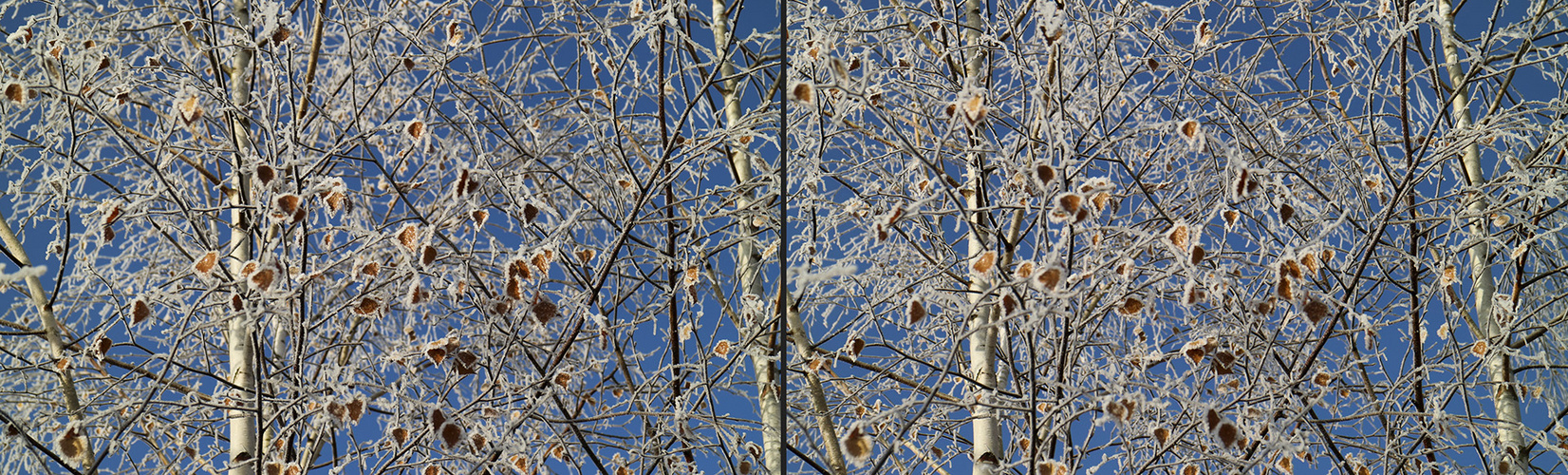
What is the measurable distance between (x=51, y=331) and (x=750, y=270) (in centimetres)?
97

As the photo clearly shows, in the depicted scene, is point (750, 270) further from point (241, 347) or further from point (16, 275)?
point (16, 275)

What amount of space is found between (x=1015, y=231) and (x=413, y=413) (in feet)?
2.85

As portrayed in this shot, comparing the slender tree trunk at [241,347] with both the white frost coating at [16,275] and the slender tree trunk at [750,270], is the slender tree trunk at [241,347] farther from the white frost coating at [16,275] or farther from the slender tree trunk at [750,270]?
the slender tree trunk at [750,270]

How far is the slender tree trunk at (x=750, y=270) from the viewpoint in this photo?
175cm

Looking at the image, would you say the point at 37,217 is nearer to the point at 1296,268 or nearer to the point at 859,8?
the point at 859,8

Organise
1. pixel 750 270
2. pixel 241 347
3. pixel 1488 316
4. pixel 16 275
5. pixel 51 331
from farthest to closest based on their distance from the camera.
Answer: pixel 1488 316 → pixel 750 270 → pixel 241 347 → pixel 51 331 → pixel 16 275

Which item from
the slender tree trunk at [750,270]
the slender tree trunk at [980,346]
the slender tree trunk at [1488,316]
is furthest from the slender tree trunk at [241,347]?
the slender tree trunk at [1488,316]

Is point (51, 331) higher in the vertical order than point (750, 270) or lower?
lower

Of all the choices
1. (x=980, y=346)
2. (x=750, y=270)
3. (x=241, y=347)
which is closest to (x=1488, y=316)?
(x=980, y=346)

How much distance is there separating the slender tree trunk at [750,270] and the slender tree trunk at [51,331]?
87 cm

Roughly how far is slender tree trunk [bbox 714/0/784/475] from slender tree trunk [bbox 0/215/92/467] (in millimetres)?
874

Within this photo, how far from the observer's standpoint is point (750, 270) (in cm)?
186

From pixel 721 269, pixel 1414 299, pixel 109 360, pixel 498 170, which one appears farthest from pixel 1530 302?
pixel 109 360

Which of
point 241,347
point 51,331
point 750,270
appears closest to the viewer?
point 51,331
